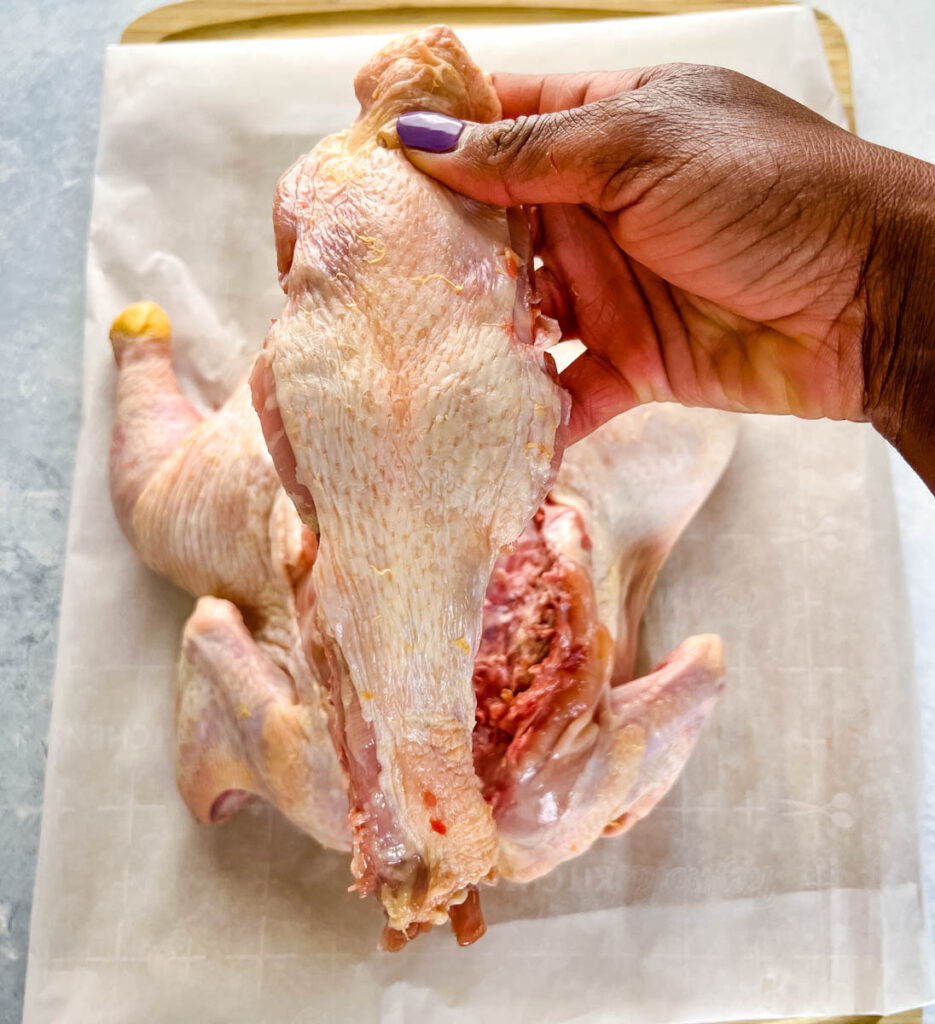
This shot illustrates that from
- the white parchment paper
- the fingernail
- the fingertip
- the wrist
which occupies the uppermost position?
the fingernail

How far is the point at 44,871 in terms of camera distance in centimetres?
169

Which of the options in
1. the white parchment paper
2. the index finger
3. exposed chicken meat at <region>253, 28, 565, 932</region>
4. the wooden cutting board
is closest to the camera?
exposed chicken meat at <region>253, 28, 565, 932</region>

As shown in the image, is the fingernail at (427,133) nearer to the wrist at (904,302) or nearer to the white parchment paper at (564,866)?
the wrist at (904,302)

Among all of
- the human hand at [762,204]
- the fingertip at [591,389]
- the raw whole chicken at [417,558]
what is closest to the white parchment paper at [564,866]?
the raw whole chicken at [417,558]

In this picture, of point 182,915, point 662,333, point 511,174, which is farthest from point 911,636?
point 182,915

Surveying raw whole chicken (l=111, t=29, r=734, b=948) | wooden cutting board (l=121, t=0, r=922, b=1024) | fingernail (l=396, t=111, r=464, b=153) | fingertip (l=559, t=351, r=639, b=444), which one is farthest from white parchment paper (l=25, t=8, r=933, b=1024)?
fingernail (l=396, t=111, r=464, b=153)

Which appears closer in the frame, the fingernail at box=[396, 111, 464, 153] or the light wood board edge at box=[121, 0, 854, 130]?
the fingernail at box=[396, 111, 464, 153]

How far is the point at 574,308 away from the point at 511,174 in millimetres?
362

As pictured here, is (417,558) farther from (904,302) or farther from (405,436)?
(904,302)

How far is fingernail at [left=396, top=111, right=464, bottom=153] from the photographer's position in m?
1.22

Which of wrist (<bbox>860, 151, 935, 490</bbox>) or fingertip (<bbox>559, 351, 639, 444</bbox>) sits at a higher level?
wrist (<bbox>860, 151, 935, 490</bbox>)

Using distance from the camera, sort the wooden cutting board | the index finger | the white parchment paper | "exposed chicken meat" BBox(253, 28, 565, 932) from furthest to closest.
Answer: the wooden cutting board → the white parchment paper → the index finger → "exposed chicken meat" BBox(253, 28, 565, 932)

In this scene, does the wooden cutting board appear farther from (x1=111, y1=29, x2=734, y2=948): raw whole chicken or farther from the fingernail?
the fingernail

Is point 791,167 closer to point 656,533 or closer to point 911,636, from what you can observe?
point 656,533
